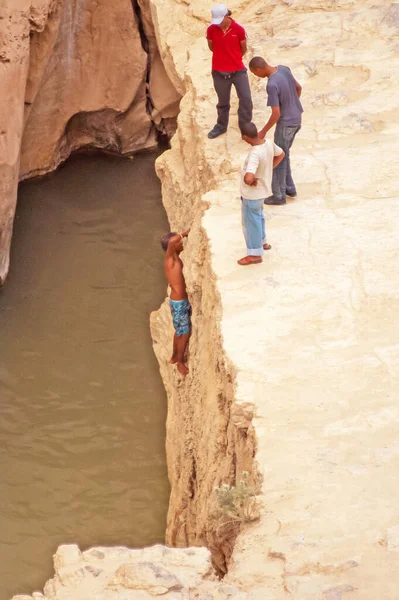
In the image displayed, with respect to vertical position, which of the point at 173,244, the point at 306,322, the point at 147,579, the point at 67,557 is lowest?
the point at 67,557

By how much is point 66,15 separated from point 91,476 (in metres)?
7.27

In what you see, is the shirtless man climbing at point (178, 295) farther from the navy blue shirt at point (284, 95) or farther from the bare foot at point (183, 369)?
the navy blue shirt at point (284, 95)

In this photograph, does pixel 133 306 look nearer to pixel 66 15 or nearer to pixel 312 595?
pixel 66 15

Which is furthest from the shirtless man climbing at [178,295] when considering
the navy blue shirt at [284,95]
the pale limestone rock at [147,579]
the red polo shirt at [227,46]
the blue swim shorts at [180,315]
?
the pale limestone rock at [147,579]

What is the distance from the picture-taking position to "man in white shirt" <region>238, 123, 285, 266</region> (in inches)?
293

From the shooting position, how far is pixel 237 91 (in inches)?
393

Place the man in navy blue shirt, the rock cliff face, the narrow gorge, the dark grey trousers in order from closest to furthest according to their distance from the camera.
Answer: the narrow gorge < the man in navy blue shirt < the dark grey trousers < the rock cliff face

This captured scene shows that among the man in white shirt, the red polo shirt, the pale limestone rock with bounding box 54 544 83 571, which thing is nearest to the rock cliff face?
the red polo shirt

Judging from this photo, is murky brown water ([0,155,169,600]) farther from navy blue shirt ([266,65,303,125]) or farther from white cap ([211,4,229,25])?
white cap ([211,4,229,25])

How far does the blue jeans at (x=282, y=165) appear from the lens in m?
8.48

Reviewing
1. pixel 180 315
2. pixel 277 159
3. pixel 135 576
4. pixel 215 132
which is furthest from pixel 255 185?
pixel 135 576

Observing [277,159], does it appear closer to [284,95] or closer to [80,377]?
[284,95]

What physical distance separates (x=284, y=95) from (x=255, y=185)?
124cm

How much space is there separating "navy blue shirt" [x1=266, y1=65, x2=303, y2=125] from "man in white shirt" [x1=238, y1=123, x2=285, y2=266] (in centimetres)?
73
